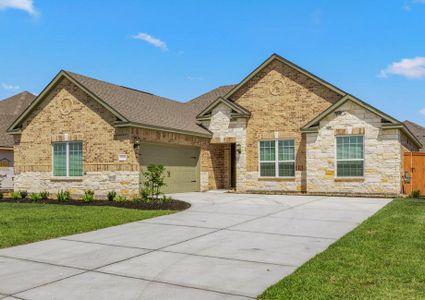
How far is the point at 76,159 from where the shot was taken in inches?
770

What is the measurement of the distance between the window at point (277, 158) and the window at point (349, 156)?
8.12 ft

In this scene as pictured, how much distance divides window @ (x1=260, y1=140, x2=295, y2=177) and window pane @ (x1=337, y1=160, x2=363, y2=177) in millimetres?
2468

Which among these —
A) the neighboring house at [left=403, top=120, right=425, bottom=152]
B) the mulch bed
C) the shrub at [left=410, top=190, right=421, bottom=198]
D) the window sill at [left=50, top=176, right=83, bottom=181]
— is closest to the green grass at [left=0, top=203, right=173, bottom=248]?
the mulch bed

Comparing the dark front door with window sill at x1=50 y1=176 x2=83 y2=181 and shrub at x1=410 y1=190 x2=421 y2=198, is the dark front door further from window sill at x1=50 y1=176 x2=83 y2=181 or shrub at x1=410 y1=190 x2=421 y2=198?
shrub at x1=410 y1=190 x2=421 y2=198

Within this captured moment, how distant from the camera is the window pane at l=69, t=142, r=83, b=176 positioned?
19.4m

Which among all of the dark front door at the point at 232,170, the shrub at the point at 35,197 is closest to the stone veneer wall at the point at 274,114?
the dark front door at the point at 232,170

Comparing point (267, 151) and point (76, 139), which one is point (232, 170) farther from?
point (76, 139)

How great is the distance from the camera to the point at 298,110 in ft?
71.7

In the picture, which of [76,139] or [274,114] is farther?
[274,114]

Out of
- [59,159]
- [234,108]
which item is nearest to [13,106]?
[59,159]

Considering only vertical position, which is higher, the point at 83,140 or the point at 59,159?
the point at 83,140

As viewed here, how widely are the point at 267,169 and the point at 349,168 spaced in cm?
428

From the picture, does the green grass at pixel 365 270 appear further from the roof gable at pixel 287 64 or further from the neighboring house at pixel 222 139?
the roof gable at pixel 287 64

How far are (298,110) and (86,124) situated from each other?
10.6 meters
